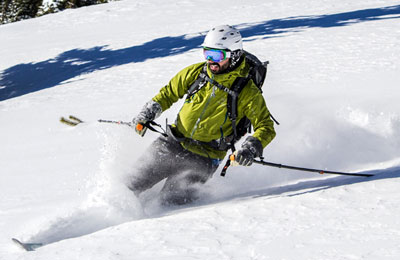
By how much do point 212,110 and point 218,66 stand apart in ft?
1.50

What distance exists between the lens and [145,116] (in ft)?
17.4

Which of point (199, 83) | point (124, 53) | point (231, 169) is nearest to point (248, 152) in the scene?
point (199, 83)

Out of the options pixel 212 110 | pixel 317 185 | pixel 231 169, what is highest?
pixel 212 110

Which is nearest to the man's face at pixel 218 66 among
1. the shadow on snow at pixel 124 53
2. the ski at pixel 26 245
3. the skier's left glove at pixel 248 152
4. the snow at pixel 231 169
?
the skier's left glove at pixel 248 152

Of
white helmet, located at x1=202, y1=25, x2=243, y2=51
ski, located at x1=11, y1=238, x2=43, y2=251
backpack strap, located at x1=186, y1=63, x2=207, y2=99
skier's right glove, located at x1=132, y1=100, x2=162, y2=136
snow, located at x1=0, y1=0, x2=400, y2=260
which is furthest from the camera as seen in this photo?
skier's right glove, located at x1=132, y1=100, x2=162, y2=136

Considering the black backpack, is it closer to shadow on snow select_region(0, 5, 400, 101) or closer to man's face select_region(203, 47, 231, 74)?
man's face select_region(203, 47, 231, 74)

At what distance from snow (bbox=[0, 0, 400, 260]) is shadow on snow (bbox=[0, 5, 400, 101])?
3.2 inches

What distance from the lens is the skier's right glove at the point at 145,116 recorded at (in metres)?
5.26

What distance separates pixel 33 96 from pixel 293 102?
8027mm

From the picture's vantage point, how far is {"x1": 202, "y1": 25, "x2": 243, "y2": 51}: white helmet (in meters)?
4.88

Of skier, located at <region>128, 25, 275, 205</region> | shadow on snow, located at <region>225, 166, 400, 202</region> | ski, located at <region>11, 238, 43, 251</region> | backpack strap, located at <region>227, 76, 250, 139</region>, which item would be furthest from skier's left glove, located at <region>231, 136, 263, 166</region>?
ski, located at <region>11, 238, 43, 251</region>

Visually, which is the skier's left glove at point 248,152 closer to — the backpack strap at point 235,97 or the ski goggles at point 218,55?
the backpack strap at point 235,97

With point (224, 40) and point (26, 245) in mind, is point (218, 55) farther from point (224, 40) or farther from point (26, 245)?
point (26, 245)

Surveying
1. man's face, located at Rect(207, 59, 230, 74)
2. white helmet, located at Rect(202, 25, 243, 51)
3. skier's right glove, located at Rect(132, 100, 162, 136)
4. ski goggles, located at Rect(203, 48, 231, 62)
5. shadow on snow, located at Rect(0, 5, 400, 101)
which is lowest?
shadow on snow, located at Rect(0, 5, 400, 101)
